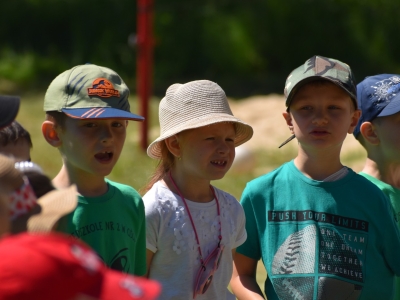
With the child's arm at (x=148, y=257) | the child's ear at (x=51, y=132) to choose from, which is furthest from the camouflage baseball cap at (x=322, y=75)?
the child's ear at (x=51, y=132)

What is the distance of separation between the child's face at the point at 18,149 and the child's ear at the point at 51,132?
0.93ft

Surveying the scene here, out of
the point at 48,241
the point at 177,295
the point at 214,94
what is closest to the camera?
the point at 48,241

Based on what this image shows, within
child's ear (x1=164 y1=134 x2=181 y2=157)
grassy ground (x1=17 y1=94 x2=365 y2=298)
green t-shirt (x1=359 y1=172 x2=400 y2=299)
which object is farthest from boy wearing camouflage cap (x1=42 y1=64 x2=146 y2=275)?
grassy ground (x1=17 y1=94 x2=365 y2=298)

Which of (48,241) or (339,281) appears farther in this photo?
(339,281)

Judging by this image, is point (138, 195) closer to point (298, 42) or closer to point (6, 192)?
point (6, 192)

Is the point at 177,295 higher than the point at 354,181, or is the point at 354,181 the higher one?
the point at 354,181

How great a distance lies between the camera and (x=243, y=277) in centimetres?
382

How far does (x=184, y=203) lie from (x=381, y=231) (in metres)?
1.04

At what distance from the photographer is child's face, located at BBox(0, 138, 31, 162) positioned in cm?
369

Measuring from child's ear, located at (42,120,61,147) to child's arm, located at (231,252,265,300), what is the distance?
1.16 meters

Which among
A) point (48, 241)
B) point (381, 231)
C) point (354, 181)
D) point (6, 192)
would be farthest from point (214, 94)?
point (48, 241)

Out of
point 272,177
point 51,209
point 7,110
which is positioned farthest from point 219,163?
point 51,209

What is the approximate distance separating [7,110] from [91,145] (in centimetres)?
43

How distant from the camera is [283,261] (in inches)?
144
